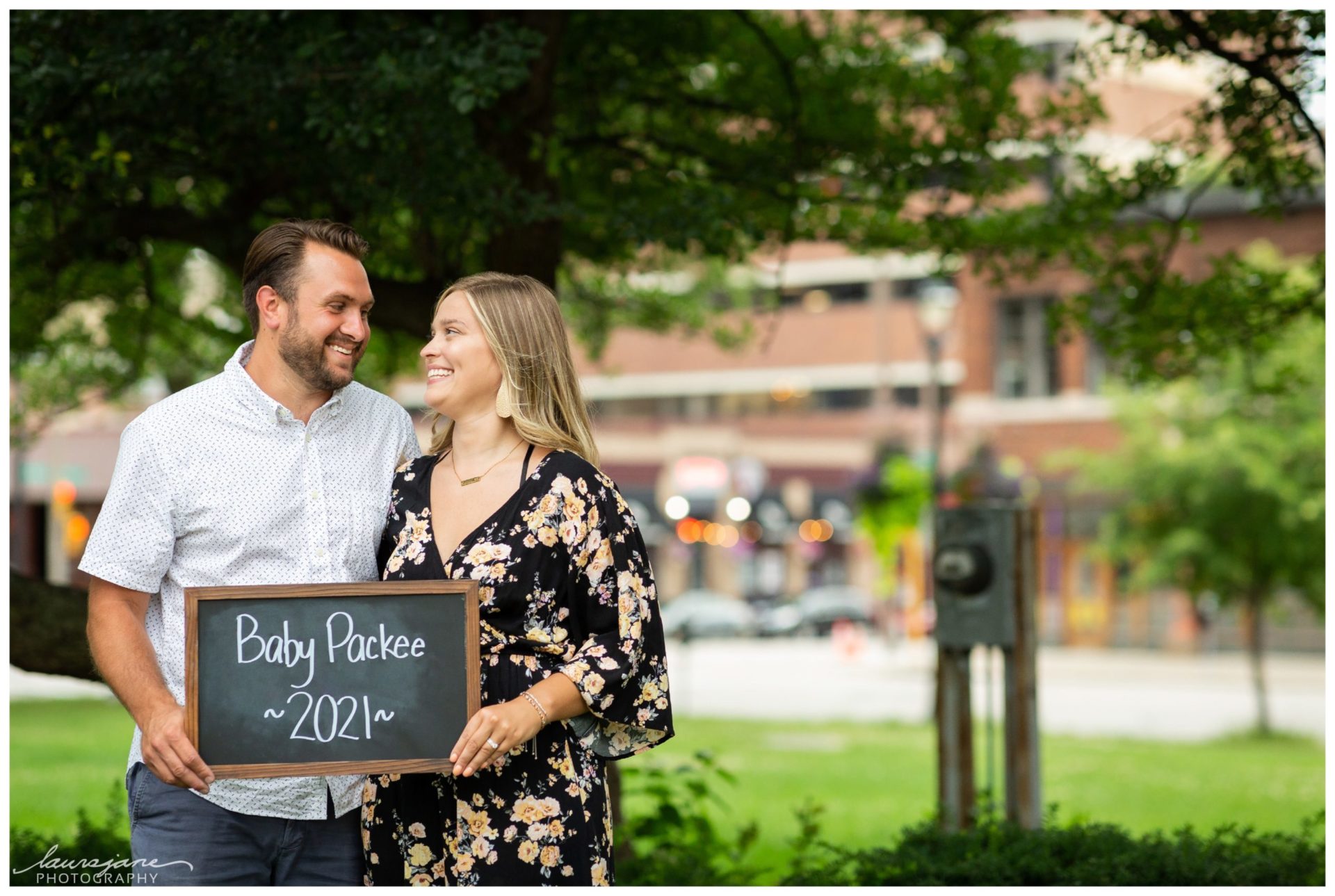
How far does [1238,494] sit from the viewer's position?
2136cm

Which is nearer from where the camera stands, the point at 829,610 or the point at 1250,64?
the point at 1250,64

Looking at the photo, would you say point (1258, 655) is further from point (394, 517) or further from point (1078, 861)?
point (394, 517)

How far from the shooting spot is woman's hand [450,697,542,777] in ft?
9.77

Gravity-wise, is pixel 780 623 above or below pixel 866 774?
above

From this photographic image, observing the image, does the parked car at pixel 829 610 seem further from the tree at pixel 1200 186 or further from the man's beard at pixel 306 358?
the man's beard at pixel 306 358

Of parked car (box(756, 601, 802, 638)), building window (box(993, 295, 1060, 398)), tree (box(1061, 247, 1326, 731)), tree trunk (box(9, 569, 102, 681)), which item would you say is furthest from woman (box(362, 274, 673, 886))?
parked car (box(756, 601, 802, 638))

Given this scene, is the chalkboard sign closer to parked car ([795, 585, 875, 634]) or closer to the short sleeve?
the short sleeve

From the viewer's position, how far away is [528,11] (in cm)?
624

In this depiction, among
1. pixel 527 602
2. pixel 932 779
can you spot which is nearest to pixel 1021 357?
pixel 932 779

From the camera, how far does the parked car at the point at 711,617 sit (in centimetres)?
4336

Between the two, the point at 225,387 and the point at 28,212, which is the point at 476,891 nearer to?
the point at 225,387

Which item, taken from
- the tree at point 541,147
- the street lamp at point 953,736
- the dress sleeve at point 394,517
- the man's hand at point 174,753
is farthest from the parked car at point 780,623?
the man's hand at point 174,753

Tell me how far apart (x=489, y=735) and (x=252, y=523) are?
73cm

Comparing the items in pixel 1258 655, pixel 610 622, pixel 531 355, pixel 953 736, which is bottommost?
pixel 1258 655
